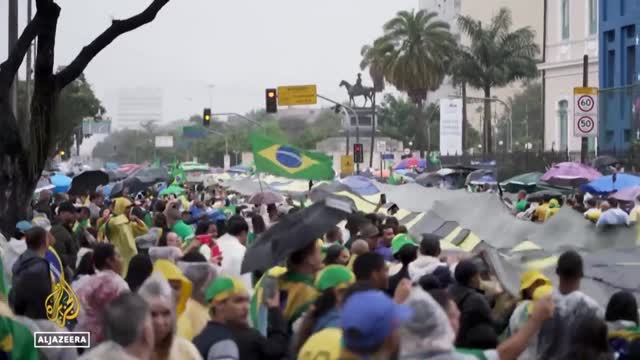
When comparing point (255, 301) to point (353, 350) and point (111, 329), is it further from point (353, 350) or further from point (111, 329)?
point (353, 350)

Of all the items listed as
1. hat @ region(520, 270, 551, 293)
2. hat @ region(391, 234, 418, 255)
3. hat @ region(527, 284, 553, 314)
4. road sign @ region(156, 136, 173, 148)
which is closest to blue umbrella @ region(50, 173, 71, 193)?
hat @ region(391, 234, 418, 255)

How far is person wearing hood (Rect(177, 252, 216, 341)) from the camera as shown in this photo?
28.0ft

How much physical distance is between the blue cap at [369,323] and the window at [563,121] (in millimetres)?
62569

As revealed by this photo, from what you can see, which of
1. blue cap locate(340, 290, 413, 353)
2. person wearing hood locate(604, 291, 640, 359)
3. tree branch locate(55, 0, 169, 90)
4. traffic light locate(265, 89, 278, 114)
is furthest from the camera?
traffic light locate(265, 89, 278, 114)

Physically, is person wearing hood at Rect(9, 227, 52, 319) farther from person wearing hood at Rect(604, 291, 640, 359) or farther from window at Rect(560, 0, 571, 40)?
window at Rect(560, 0, 571, 40)

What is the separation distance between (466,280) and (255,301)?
4.75ft

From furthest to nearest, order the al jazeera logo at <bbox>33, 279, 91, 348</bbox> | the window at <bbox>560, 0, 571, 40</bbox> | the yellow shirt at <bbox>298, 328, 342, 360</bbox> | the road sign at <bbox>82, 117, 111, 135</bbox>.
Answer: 1. the road sign at <bbox>82, 117, 111, 135</bbox>
2. the window at <bbox>560, 0, 571, 40</bbox>
3. the al jazeera logo at <bbox>33, 279, 91, 348</bbox>
4. the yellow shirt at <bbox>298, 328, 342, 360</bbox>

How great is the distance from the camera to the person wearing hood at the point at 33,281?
28.0 feet

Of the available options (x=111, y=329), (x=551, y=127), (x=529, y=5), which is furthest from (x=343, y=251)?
(x=529, y=5)

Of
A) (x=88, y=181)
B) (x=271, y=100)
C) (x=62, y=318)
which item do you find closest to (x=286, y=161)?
(x=62, y=318)

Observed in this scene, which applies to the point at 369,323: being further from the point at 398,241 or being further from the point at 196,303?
the point at 398,241

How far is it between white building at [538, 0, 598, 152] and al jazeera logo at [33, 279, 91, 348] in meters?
55.9

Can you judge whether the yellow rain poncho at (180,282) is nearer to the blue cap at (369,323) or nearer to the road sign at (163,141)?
the blue cap at (369,323)

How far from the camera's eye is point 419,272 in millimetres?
11234
